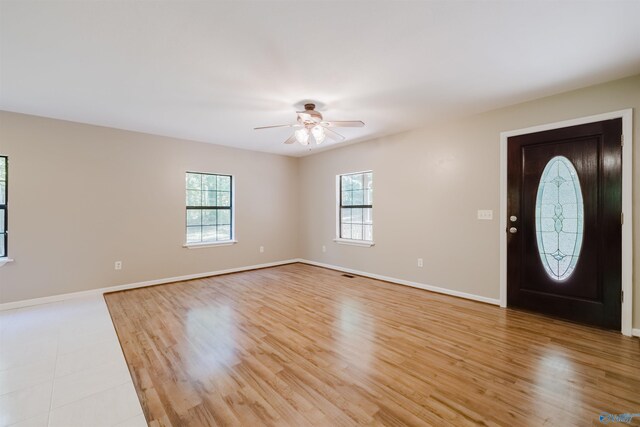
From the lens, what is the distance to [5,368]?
6.84 feet

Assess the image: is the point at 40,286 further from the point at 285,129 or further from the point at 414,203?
the point at 414,203

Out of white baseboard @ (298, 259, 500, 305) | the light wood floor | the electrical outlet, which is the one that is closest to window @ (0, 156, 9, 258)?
the light wood floor

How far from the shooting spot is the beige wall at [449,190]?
2.92 m

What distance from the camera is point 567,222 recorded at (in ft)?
9.62

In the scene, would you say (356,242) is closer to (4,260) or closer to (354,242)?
(354,242)

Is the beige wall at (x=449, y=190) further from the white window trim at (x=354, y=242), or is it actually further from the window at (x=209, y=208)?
the window at (x=209, y=208)

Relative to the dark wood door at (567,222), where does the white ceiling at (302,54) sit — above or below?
above

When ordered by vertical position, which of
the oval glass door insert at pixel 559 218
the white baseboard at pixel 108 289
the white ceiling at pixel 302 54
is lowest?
the white baseboard at pixel 108 289

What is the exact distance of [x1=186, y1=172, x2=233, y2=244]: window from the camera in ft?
16.3

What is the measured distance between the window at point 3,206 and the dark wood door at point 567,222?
20.4 ft

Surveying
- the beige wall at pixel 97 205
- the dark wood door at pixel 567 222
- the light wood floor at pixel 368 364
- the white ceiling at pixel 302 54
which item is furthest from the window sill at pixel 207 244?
the dark wood door at pixel 567 222

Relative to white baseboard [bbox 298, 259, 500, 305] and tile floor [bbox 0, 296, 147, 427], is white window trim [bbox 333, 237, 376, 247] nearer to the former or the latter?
white baseboard [bbox 298, 259, 500, 305]

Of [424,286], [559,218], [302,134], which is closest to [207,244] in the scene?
[302,134]

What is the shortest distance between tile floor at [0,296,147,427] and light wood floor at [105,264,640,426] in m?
0.12
